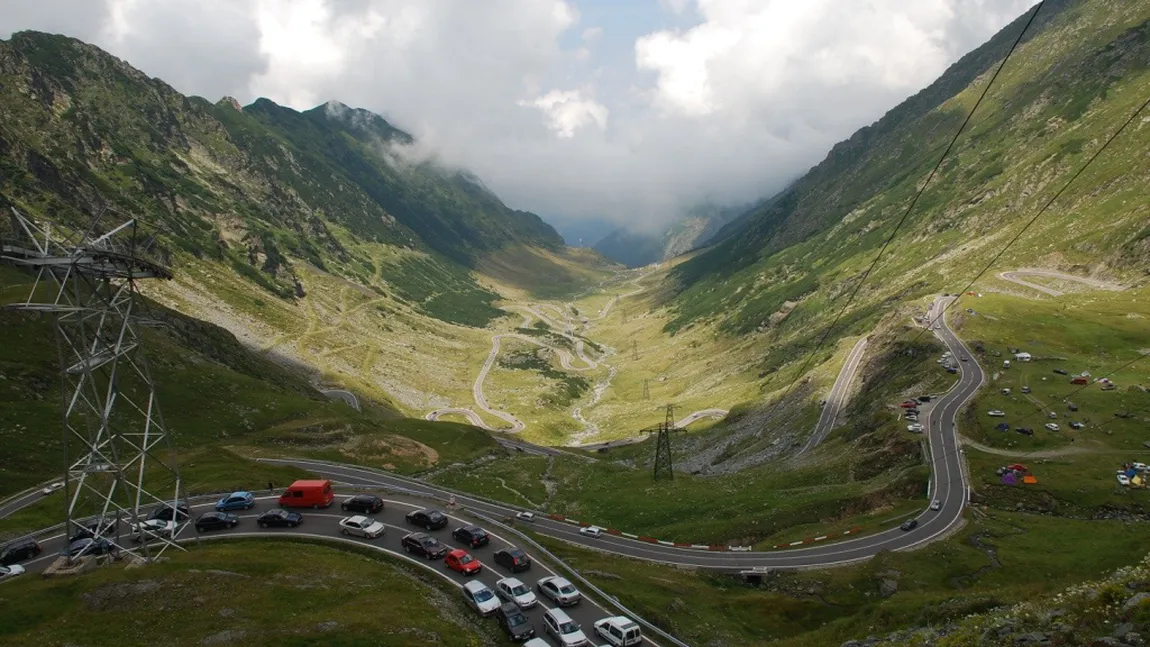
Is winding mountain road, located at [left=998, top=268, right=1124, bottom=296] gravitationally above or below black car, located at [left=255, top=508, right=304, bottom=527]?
above

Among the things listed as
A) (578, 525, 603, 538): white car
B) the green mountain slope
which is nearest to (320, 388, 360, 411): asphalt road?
the green mountain slope

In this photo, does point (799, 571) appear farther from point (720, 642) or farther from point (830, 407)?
point (830, 407)

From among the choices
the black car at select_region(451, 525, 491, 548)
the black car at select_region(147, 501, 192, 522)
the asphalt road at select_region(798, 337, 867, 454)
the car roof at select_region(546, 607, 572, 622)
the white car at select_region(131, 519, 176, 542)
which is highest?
the asphalt road at select_region(798, 337, 867, 454)

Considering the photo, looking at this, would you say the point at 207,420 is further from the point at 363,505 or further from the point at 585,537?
the point at 585,537

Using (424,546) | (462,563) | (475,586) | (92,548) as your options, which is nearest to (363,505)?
(424,546)

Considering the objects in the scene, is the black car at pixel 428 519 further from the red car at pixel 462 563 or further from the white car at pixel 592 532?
the white car at pixel 592 532

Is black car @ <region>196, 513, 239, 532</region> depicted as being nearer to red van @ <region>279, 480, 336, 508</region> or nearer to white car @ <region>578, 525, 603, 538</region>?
red van @ <region>279, 480, 336, 508</region>

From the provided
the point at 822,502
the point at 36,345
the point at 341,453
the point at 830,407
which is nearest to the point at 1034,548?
the point at 822,502
